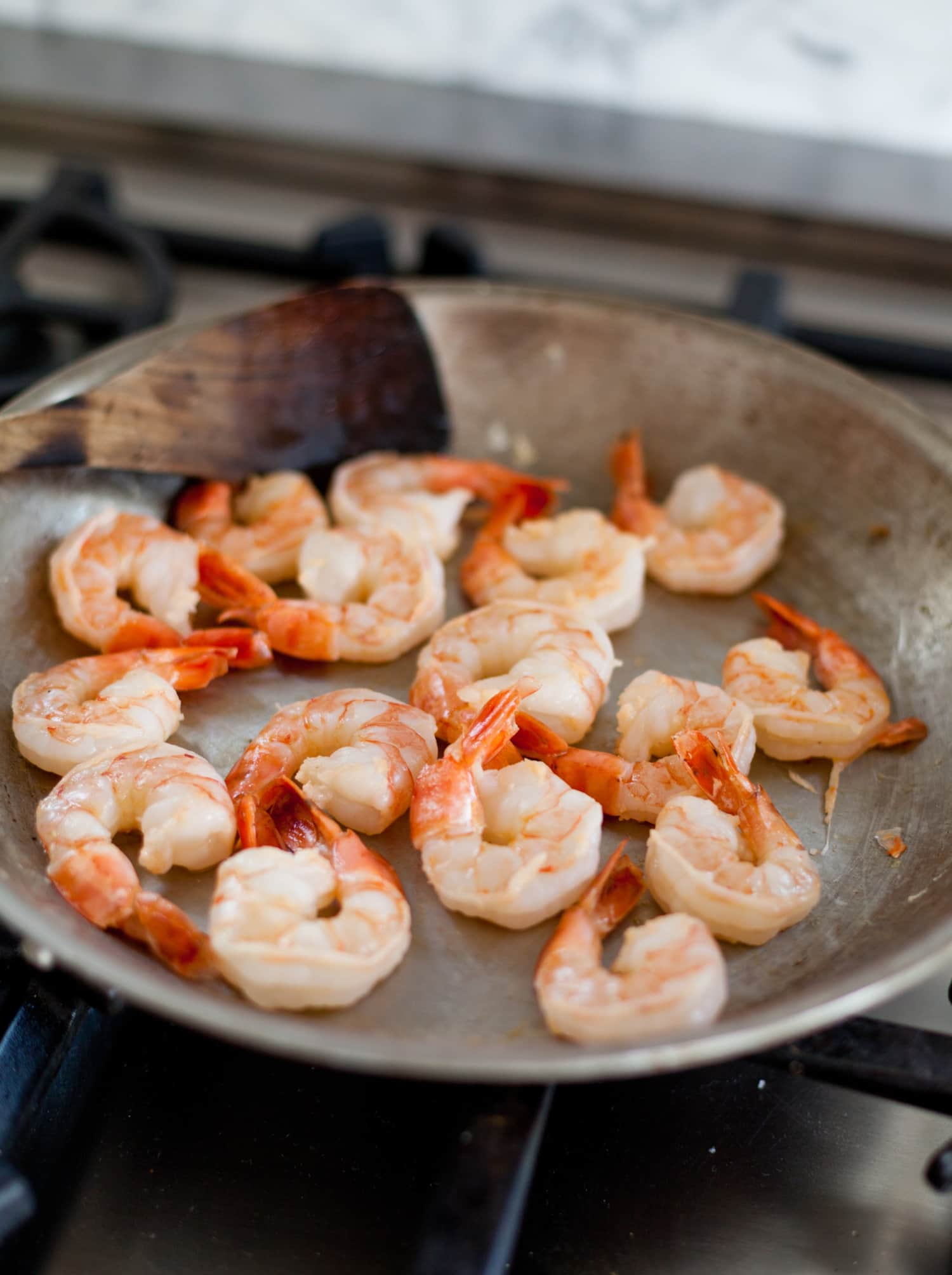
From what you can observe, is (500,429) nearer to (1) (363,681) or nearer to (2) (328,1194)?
(1) (363,681)

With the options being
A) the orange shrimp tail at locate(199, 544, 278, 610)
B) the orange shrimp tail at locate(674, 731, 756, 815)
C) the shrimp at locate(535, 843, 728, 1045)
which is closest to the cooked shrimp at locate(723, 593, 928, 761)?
the orange shrimp tail at locate(674, 731, 756, 815)

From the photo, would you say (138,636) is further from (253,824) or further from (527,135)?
(527,135)

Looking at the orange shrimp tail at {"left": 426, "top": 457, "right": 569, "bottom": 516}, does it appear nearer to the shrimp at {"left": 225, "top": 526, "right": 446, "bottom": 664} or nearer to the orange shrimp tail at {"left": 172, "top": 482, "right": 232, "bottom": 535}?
the shrimp at {"left": 225, "top": 526, "right": 446, "bottom": 664}

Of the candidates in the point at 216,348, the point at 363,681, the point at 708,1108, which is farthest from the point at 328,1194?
the point at 216,348

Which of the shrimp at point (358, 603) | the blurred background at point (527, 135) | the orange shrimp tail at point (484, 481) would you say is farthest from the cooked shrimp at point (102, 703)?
the blurred background at point (527, 135)

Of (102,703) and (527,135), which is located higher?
(527,135)

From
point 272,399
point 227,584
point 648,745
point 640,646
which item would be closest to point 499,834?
point 648,745
